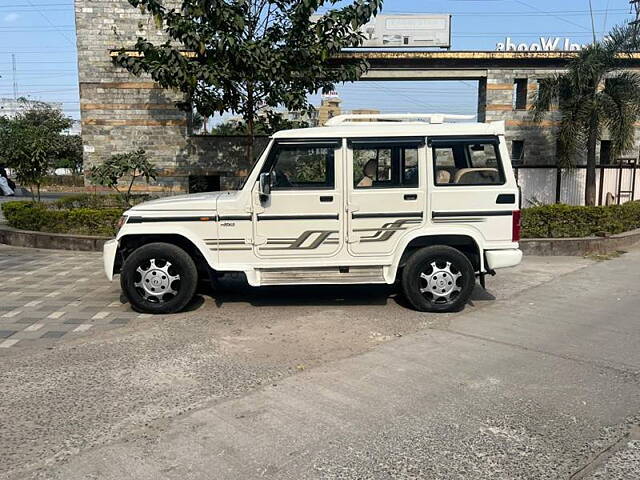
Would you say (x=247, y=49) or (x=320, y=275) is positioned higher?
(x=247, y=49)

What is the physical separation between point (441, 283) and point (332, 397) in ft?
9.04

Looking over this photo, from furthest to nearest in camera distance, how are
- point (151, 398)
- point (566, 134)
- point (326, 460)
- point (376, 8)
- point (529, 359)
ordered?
point (566, 134)
point (376, 8)
point (529, 359)
point (151, 398)
point (326, 460)

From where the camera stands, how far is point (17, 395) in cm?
424

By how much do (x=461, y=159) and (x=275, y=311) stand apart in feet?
9.37

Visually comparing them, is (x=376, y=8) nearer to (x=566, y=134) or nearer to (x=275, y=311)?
(x=566, y=134)

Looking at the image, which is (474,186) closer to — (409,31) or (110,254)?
(110,254)

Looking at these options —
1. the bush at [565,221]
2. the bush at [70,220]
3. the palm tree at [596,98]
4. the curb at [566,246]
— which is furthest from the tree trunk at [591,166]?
the bush at [70,220]

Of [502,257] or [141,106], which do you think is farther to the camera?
[141,106]

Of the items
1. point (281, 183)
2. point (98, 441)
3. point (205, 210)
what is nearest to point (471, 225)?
point (281, 183)

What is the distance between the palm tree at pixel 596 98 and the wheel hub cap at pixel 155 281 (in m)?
12.3

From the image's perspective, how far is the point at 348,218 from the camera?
20.8ft

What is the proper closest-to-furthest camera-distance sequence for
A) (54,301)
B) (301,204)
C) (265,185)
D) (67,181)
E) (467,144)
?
(265,185) → (301,204) → (467,144) → (54,301) → (67,181)

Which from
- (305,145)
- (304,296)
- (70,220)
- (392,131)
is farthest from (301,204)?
(70,220)

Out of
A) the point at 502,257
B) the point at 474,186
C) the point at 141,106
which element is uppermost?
the point at 141,106
